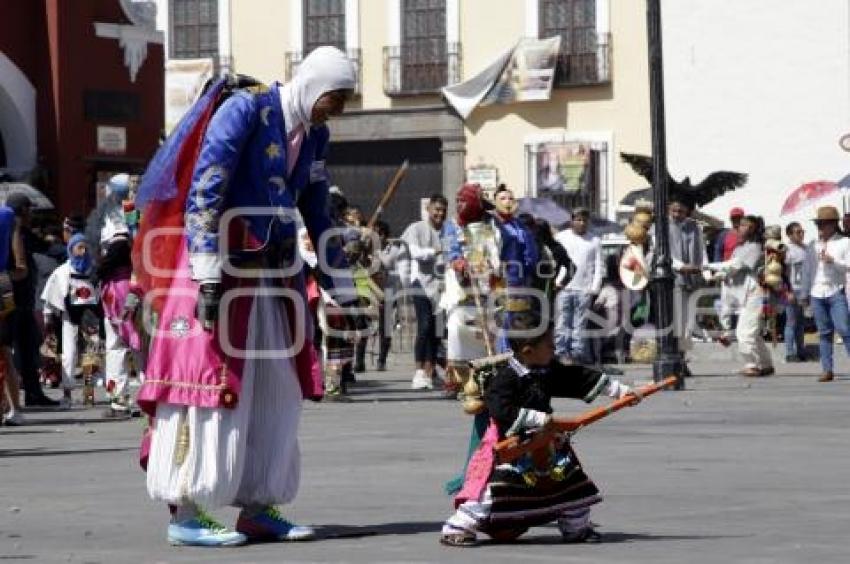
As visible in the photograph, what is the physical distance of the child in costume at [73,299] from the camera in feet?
71.2

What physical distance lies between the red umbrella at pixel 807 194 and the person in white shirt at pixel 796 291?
6230mm

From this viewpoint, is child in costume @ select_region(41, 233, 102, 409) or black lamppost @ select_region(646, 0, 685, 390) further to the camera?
black lamppost @ select_region(646, 0, 685, 390)

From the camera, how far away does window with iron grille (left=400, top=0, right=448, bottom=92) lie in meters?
48.5

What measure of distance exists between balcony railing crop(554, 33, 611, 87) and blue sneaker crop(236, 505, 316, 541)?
3633cm

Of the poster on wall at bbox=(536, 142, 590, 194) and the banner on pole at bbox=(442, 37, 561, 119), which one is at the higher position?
the banner on pole at bbox=(442, 37, 561, 119)

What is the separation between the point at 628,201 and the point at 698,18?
289 inches

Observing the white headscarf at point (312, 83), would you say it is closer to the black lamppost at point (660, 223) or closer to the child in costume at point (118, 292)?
the child in costume at point (118, 292)

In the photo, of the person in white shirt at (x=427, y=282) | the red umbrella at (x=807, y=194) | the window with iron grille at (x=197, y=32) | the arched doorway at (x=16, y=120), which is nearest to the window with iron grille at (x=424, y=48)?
the window with iron grille at (x=197, y=32)

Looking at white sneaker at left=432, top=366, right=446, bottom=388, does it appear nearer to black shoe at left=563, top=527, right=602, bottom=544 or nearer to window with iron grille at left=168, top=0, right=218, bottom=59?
black shoe at left=563, top=527, right=602, bottom=544

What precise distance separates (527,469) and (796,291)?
64.2ft

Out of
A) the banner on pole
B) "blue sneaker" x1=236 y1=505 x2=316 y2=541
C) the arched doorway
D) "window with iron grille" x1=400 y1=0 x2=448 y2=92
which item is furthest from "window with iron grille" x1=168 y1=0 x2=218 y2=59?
"blue sneaker" x1=236 y1=505 x2=316 y2=541

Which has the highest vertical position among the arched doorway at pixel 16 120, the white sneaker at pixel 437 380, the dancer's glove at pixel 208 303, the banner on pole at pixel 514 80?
the banner on pole at pixel 514 80

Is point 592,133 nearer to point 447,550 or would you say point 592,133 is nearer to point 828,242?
point 828,242

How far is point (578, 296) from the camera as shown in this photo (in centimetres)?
2812
